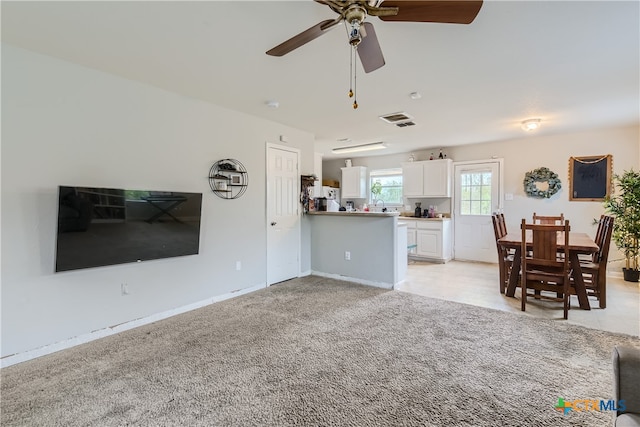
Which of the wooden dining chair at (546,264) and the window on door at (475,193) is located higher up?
the window on door at (475,193)

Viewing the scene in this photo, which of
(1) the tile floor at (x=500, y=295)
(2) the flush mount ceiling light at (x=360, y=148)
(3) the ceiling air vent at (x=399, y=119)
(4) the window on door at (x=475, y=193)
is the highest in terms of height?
(2) the flush mount ceiling light at (x=360, y=148)

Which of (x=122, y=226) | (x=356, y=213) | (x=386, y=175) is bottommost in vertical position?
(x=122, y=226)

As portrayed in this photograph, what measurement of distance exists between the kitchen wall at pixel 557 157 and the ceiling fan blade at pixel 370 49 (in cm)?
480

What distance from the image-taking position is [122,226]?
2773 mm

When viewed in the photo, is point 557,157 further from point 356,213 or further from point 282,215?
point 282,215

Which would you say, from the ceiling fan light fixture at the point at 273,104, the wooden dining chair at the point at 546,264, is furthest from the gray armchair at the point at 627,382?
the ceiling fan light fixture at the point at 273,104

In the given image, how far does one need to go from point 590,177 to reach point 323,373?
5.67 meters

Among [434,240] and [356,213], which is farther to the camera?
[434,240]

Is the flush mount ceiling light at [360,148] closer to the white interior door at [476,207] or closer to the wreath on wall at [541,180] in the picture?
the white interior door at [476,207]

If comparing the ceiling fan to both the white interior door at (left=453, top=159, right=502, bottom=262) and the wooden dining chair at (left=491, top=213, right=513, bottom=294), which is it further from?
the white interior door at (left=453, top=159, right=502, bottom=262)

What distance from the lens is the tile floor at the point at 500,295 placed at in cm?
306

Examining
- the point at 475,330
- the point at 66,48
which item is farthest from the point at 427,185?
the point at 66,48

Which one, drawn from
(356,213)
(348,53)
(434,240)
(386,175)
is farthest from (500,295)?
(386,175)

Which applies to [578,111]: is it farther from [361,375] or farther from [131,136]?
[131,136]
